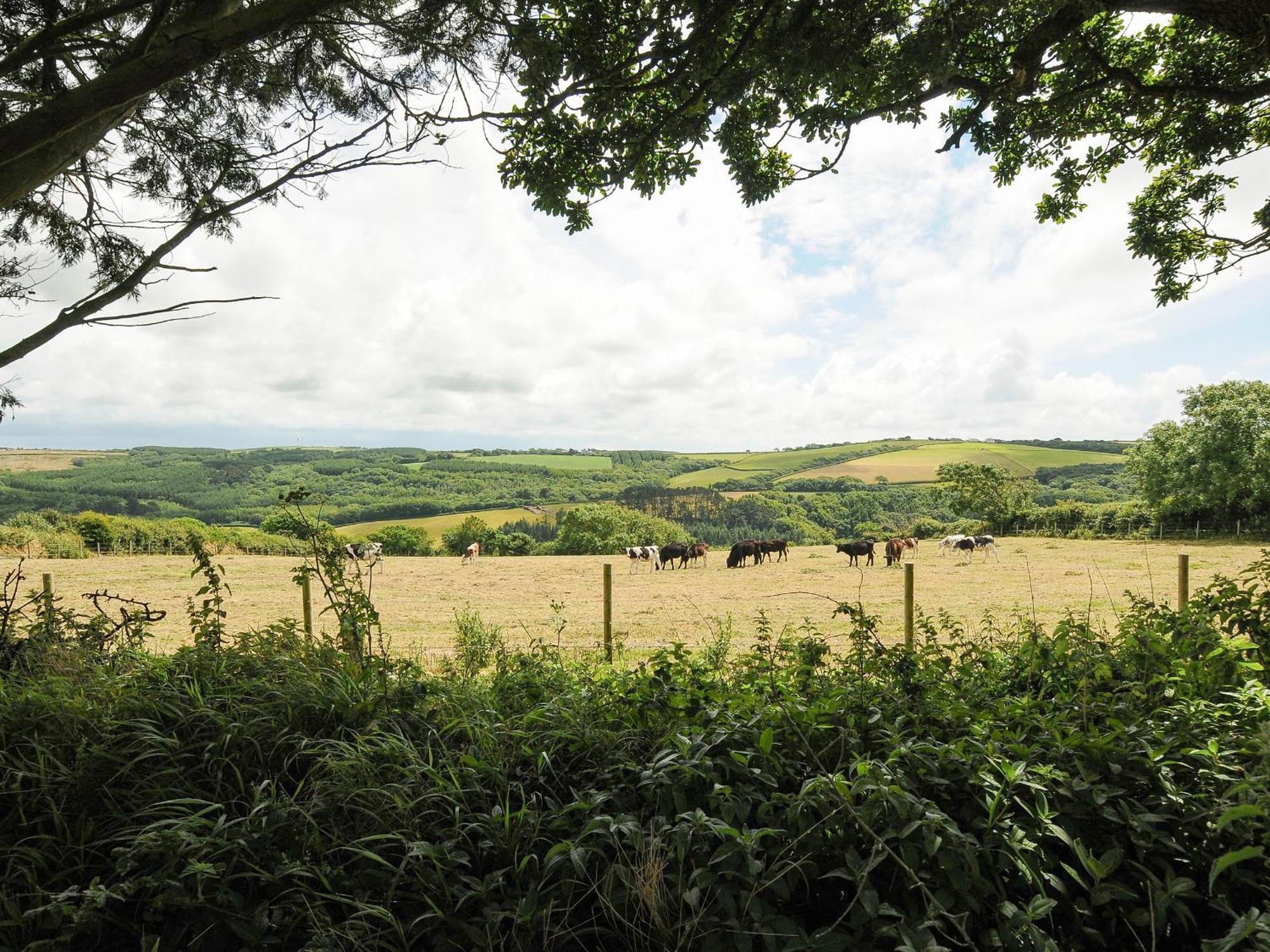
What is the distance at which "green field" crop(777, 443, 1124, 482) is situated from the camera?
67.3 metres

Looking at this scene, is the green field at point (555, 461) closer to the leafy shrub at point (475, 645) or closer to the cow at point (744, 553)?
the cow at point (744, 553)

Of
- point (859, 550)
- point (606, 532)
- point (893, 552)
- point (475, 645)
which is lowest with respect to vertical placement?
point (606, 532)

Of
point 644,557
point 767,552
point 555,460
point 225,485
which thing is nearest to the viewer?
point 225,485

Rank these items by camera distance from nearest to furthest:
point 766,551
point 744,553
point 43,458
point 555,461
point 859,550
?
1. point 43,458
2. point 859,550
3. point 744,553
4. point 766,551
5. point 555,461

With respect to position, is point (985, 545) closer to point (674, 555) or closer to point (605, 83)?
point (674, 555)

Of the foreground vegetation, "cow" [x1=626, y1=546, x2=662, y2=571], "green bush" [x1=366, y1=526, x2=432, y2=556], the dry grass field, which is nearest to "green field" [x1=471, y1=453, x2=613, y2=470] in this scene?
"green bush" [x1=366, y1=526, x2=432, y2=556]

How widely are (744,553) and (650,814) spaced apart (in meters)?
24.0

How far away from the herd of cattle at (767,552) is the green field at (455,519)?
530 inches

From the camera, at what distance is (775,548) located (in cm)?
2655

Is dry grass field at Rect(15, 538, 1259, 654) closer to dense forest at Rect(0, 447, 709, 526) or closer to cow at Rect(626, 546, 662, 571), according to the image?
cow at Rect(626, 546, 662, 571)

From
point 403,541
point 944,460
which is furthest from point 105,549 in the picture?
point 944,460

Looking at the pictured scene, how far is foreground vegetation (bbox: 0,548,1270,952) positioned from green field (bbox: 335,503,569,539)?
85.2 ft

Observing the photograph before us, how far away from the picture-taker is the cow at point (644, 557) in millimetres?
25625

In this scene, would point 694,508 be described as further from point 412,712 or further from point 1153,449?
point 412,712
